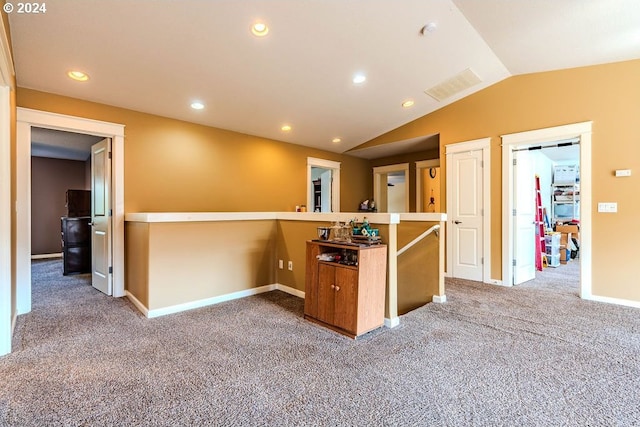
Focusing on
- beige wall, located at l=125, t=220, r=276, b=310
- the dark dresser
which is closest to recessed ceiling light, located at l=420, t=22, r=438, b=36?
beige wall, located at l=125, t=220, r=276, b=310

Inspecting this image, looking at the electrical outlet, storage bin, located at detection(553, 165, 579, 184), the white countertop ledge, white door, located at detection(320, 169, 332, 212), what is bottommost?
the white countertop ledge

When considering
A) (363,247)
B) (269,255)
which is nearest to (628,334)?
(363,247)

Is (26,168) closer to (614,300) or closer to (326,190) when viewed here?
(326,190)

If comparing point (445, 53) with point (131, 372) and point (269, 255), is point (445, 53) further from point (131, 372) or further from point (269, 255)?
point (131, 372)

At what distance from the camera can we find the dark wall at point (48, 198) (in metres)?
7.09

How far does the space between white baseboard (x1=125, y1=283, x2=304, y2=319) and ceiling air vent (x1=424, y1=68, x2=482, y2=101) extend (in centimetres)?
→ 345

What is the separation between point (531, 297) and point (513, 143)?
84.6 inches

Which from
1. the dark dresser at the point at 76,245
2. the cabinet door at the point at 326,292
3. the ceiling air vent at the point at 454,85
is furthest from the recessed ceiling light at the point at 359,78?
the dark dresser at the point at 76,245

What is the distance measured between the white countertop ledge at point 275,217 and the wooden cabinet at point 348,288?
0.32 meters

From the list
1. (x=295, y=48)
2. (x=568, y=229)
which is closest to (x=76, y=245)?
(x=295, y=48)

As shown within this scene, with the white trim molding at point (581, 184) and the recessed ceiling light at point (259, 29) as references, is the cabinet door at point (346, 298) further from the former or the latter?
the white trim molding at point (581, 184)

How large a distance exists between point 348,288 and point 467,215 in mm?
3119

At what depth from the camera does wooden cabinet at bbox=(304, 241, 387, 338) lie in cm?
265

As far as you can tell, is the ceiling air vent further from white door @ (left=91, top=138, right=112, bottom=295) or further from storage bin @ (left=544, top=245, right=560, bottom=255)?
white door @ (left=91, top=138, right=112, bottom=295)
